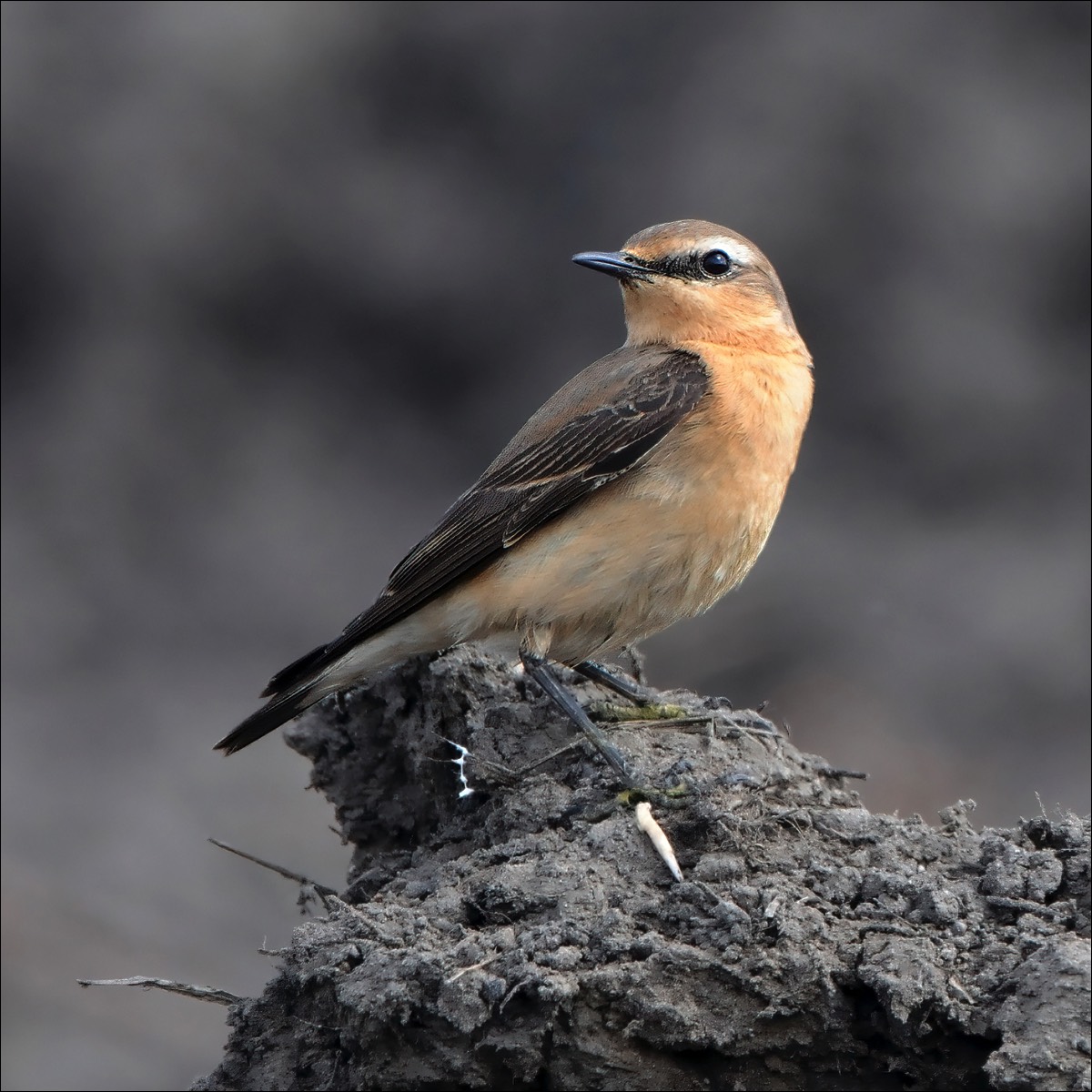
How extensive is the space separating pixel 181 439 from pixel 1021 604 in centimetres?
739

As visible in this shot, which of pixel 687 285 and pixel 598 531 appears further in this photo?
pixel 687 285

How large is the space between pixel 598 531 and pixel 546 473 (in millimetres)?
418

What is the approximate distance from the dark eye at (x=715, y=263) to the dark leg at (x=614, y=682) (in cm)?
208

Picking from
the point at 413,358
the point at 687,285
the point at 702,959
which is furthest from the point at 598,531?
the point at 413,358

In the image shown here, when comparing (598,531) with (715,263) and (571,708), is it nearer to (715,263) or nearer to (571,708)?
(571,708)

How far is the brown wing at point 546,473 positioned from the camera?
25.7 ft

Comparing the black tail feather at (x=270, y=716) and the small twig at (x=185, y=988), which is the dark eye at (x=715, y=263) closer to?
the black tail feather at (x=270, y=716)

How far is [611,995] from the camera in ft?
18.4

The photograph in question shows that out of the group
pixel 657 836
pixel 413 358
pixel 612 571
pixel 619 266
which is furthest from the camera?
pixel 413 358

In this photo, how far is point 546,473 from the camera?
26.2 feet

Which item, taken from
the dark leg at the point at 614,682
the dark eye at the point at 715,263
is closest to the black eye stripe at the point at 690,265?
the dark eye at the point at 715,263

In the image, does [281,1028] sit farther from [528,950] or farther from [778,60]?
[778,60]

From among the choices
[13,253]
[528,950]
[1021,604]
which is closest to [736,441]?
[528,950]

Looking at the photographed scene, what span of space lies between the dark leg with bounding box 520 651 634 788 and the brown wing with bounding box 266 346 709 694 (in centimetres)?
55
